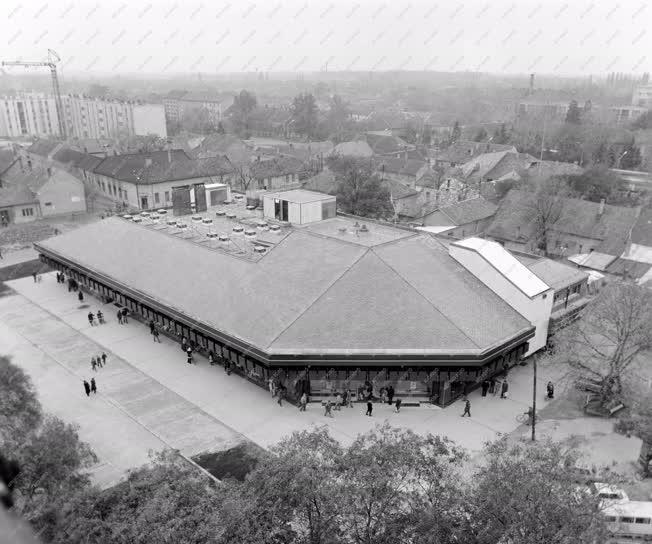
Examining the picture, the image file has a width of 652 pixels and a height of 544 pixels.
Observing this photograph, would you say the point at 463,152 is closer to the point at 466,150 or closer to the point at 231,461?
the point at 466,150

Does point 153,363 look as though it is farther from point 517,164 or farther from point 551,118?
point 551,118

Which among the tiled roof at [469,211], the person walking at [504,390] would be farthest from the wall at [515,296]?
the tiled roof at [469,211]

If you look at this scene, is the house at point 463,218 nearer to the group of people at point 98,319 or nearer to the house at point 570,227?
the house at point 570,227

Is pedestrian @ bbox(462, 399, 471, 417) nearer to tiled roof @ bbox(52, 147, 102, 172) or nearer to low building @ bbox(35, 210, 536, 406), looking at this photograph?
low building @ bbox(35, 210, 536, 406)

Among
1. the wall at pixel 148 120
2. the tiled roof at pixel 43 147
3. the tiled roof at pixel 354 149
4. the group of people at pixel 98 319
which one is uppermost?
the wall at pixel 148 120

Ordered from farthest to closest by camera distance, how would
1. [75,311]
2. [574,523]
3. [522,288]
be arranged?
[75,311], [522,288], [574,523]

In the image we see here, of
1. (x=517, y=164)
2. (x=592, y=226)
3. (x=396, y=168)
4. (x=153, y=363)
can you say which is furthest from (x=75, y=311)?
(x=517, y=164)

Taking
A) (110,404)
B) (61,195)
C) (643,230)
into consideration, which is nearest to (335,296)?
(110,404)
